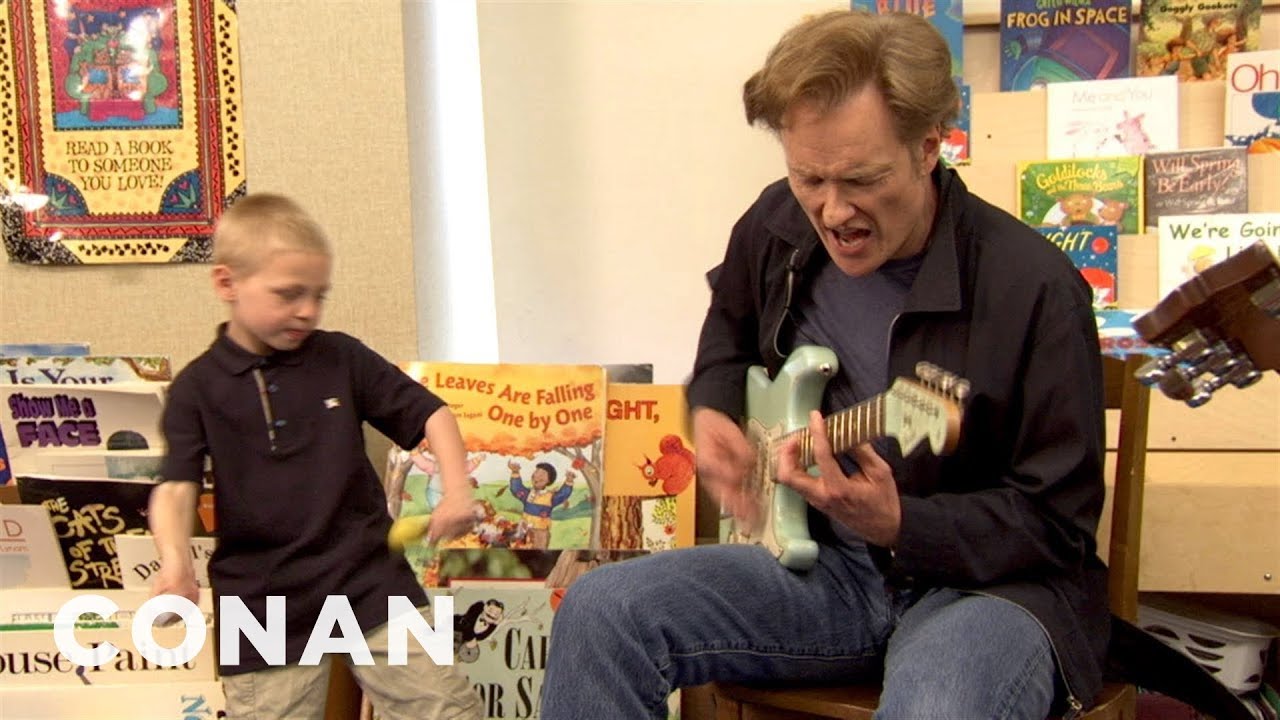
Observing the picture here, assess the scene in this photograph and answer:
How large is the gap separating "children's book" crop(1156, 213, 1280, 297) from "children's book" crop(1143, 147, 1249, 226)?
0.03 meters

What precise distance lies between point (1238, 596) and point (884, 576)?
1193mm

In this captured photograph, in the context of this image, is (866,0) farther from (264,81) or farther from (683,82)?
(264,81)

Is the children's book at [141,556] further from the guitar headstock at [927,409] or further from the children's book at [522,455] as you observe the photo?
the guitar headstock at [927,409]

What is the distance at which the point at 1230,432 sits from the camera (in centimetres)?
A: 186

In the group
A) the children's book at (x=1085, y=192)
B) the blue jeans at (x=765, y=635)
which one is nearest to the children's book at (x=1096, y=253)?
the children's book at (x=1085, y=192)

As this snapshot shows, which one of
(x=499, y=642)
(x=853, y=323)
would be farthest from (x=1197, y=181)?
(x=499, y=642)

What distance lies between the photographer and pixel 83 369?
1.95 m

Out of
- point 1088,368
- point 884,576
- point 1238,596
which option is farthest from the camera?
point 1238,596

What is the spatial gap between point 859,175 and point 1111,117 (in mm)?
882

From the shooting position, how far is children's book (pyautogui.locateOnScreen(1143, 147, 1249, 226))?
1.88 metres

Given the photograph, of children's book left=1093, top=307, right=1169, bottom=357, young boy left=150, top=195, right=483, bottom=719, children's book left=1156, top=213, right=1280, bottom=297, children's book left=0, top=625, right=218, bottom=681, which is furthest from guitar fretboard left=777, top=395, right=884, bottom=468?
children's book left=0, top=625, right=218, bottom=681

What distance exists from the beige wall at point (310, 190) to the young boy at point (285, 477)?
41 cm

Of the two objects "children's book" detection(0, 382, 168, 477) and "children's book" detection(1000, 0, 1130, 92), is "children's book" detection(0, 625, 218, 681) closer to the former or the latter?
"children's book" detection(0, 382, 168, 477)

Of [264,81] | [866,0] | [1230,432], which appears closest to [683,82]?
[866,0]
